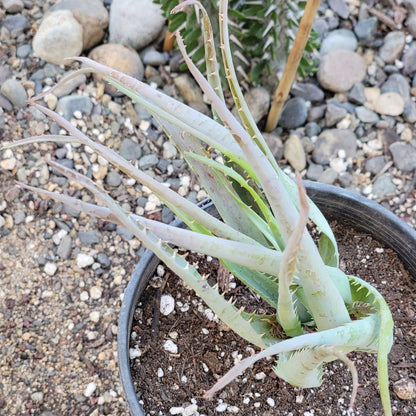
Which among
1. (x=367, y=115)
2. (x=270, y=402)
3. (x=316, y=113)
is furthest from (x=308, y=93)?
(x=270, y=402)

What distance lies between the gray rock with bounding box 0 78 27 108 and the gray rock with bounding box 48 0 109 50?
0.80ft

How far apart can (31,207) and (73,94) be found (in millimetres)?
382

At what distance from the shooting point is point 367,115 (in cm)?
166

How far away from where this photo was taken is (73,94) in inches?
64.5

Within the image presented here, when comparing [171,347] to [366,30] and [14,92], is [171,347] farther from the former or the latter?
[366,30]

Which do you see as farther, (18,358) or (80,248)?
(80,248)

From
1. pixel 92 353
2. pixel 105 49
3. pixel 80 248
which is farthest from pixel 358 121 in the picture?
pixel 92 353

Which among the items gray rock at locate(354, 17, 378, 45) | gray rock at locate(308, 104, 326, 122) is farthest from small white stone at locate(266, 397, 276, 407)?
gray rock at locate(354, 17, 378, 45)

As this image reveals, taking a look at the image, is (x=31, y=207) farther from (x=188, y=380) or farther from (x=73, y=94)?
(x=188, y=380)

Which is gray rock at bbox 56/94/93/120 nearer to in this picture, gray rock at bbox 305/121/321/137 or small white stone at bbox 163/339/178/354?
gray rock at bbox 305/121/321/137

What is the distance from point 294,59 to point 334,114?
424mm

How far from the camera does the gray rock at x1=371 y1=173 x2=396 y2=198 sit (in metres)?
1.55

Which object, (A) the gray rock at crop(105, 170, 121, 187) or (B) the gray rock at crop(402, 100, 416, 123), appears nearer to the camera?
(A) the gray rock at crop(105, 170, 121, 187)

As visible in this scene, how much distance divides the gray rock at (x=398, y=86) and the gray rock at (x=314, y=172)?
36 centimetres
